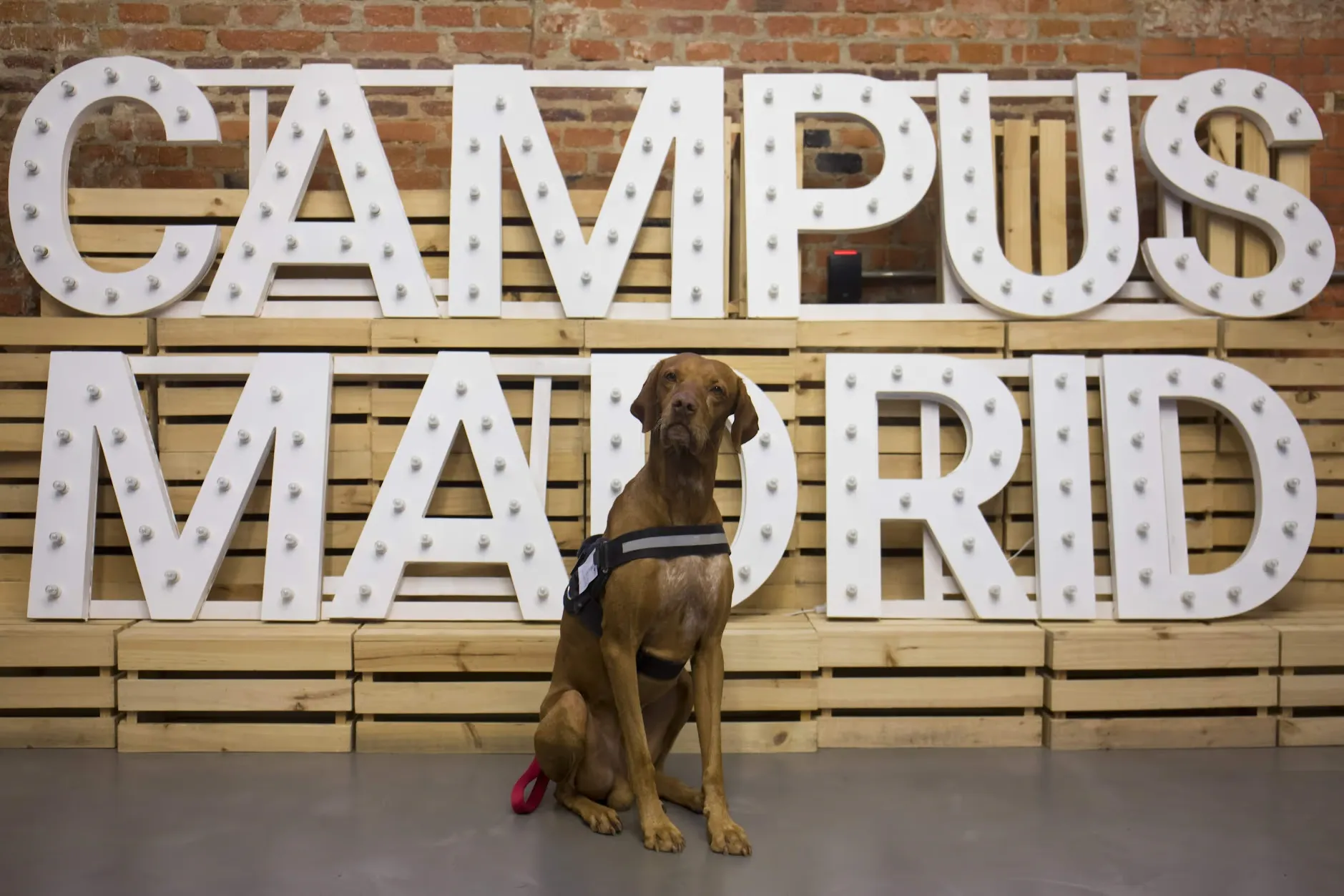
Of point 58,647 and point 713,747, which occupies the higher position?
point 58,647

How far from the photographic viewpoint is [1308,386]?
3723 mm

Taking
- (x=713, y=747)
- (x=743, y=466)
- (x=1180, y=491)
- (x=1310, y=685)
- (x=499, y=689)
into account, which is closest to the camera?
(x=713, y=747)

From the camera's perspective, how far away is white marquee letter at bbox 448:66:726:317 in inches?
144

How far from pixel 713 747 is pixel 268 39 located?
348cm

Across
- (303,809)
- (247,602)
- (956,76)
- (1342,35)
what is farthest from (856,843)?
(1342,35)

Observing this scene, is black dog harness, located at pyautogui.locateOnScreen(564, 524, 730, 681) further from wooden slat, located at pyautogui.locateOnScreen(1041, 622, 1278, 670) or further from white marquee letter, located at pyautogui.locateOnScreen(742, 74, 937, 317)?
wooden slat, located at pyautogui.locateOnScreen(1041, 622, 1278, 670)

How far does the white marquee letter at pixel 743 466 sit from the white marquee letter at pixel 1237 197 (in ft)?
4.98

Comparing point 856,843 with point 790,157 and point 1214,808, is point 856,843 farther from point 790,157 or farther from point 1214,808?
point 790,157

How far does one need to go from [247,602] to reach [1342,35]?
4909mm

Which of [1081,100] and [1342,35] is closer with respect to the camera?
[1081,100]

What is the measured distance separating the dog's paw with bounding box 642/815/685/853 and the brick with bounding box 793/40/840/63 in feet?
10.4

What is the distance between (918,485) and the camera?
3.54m

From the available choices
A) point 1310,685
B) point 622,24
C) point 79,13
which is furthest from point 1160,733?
point 79,13

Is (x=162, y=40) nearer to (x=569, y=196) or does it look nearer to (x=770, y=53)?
(x=569, y=196)
